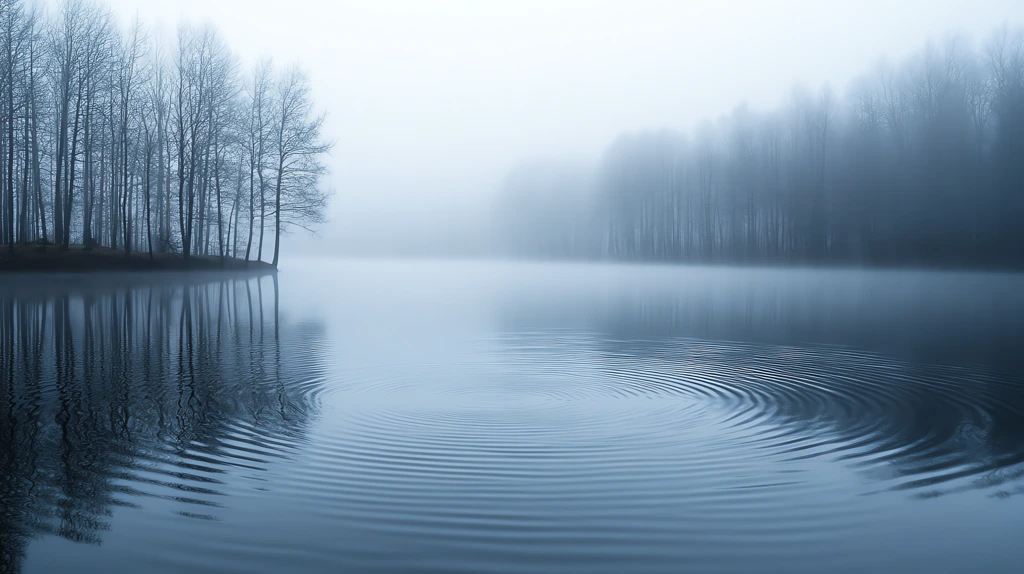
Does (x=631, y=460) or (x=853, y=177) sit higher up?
(x=853, y=177)

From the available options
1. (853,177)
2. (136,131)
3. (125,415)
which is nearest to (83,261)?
(136,131)

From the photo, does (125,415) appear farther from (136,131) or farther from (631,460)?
(136,131)

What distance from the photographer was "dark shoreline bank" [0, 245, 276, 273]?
31.0 metres

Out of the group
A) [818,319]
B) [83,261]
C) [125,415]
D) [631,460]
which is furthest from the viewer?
[83,261]

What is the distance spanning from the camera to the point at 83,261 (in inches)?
1303

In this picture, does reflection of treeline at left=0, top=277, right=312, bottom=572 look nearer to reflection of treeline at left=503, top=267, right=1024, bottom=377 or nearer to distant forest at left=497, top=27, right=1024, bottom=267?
reflection of treeline at left=503, top=267, right=1024, bottom=377

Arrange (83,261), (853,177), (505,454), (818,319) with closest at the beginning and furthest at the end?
(505,454) < (818,319) < (83,261) < (853,177)

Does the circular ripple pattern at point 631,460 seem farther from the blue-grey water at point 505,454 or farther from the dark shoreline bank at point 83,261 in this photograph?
the dark shoreline bank at point 83,261

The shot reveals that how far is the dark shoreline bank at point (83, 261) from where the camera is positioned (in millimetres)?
31031

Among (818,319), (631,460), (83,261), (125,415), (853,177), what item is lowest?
(631,460)

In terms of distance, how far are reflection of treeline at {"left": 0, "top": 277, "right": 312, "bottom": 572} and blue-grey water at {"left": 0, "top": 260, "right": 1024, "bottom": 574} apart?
0.12 feet

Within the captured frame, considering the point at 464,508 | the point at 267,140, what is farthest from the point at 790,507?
the point at 267,140

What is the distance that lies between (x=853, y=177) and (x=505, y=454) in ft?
197

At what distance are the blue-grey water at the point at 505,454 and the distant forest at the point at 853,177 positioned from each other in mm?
43131
